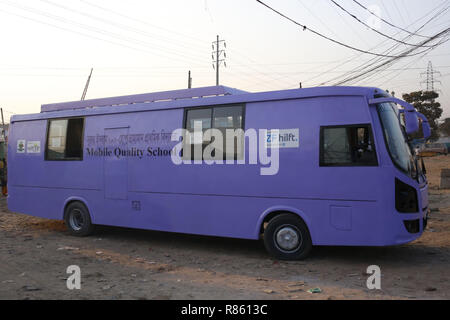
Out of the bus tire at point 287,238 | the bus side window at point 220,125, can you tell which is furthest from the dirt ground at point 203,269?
the bus side window at point 220,125

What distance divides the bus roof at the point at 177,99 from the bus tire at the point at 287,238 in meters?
2.12

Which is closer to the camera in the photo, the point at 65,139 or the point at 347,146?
the point at 347,146

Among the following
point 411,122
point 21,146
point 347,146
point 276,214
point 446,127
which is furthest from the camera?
point 446,127

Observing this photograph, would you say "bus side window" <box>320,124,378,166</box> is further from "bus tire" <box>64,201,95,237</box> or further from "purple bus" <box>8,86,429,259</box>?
"bus tire" <box>64,201,95,237</box>

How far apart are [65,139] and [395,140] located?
7533 millimetres

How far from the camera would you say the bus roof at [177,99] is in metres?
7.64

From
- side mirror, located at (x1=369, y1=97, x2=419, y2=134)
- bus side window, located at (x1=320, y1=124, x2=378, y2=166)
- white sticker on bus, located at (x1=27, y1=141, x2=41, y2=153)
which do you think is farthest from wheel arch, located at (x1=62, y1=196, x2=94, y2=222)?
side mirror, located at (x1=369, y1=97, x2=419, y2=134)

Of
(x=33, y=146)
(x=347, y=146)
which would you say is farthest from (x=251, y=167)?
(x=33, y=146)

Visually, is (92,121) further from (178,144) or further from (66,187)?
(178,144)

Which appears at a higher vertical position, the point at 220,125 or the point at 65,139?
the point at 220,125

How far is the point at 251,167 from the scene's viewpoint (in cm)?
817

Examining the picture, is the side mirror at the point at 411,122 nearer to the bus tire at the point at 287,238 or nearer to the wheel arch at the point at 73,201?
the bus tire at the point at 287,238

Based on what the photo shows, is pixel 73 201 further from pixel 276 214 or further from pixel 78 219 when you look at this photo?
pixel 276 214

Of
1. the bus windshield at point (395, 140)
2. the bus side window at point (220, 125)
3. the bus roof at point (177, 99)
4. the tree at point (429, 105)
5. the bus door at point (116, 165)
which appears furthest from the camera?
the tree at point (429, 105)
